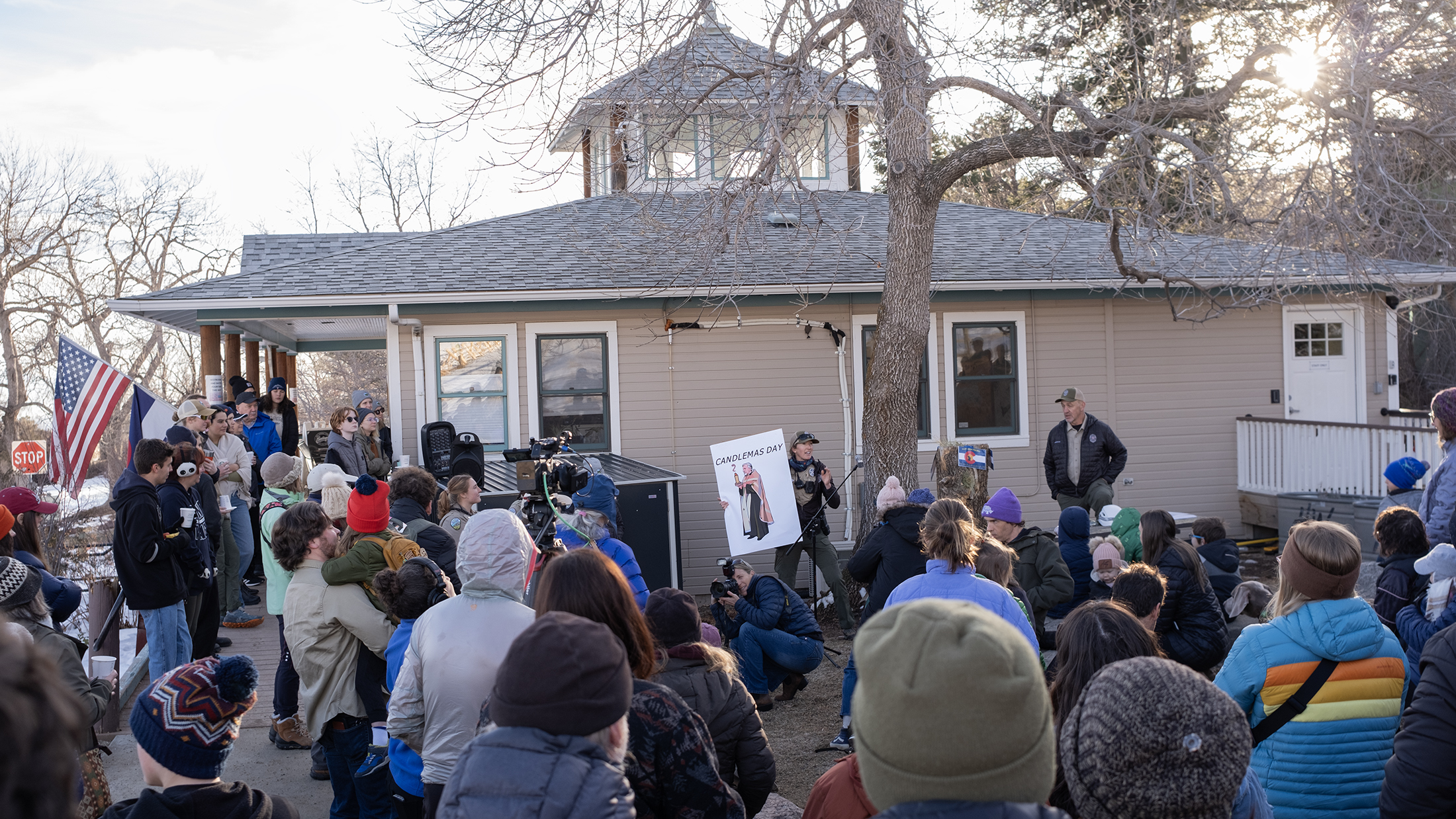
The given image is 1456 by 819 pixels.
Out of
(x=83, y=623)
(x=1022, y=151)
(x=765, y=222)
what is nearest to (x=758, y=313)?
(x=765, y=222)

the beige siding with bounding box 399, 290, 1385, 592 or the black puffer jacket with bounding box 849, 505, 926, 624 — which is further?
the beige siding with bounding box 399, 290, 1385, 592

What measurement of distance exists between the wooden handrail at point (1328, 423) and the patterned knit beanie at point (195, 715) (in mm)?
12568

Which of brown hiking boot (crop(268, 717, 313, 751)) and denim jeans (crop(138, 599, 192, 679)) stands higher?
denim jeans (crop(138, 599, 192, 679))

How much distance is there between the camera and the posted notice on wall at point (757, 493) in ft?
30.5

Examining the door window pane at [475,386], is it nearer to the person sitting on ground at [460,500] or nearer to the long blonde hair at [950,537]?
the person sitting on ground at [460,500]

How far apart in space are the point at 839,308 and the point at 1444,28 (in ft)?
20.9

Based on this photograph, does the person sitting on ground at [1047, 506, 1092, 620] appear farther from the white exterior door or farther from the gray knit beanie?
the white exterior door

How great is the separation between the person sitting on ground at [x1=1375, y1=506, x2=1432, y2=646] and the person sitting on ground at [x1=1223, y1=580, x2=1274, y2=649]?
51 cm

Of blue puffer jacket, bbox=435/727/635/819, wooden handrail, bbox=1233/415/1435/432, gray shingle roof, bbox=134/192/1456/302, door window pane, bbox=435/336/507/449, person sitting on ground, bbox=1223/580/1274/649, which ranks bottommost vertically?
person sitting on ground, bbox=1223/580/1274/649

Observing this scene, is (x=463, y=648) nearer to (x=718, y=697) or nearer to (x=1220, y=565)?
(x=718, y=697)

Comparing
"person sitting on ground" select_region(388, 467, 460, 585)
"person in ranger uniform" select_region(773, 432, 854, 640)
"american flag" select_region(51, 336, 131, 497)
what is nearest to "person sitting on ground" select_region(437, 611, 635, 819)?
"person sitting on ground" select_region(388, 467, 460, 585)

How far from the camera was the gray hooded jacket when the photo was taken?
11.0 feet

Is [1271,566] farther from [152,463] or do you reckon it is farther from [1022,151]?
[152,463]

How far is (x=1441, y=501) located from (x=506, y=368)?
352 inches
